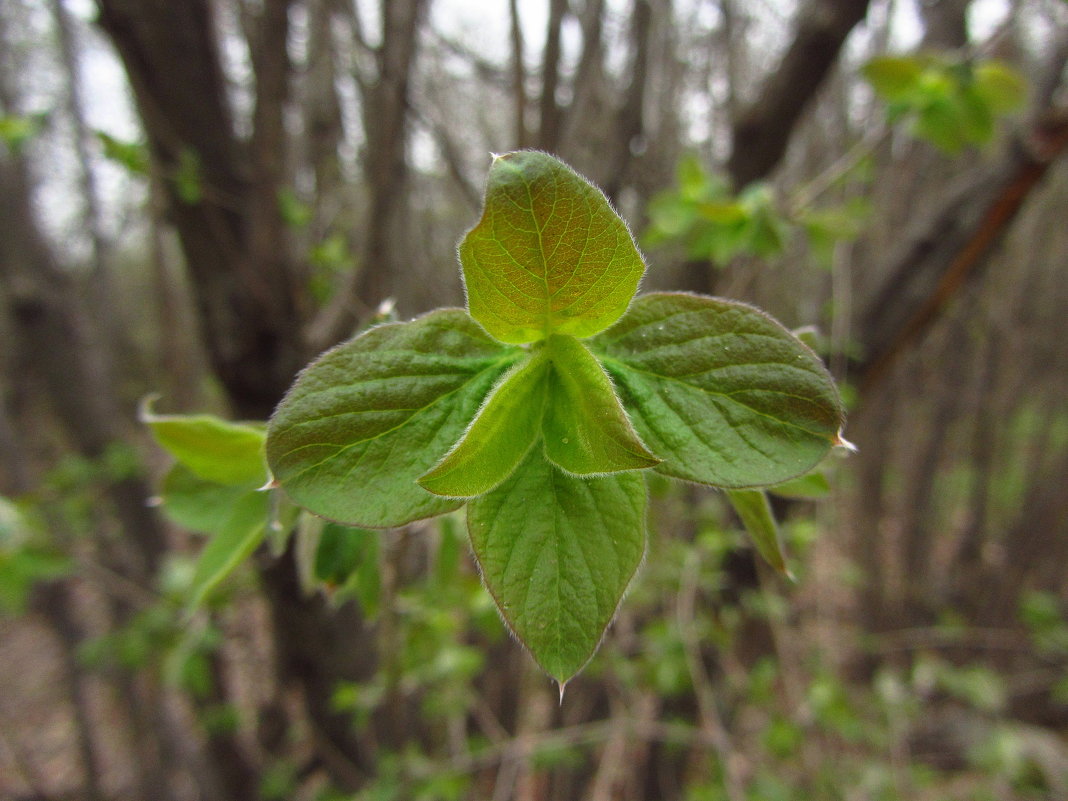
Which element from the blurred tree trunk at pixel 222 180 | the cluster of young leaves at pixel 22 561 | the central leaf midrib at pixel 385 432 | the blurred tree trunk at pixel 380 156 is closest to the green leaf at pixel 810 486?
the central leaf midrib at pixel 385 432

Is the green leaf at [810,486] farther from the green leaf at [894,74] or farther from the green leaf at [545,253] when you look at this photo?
the green leaf at [894,74]

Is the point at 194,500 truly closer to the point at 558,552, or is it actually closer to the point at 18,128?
the point at 558,552

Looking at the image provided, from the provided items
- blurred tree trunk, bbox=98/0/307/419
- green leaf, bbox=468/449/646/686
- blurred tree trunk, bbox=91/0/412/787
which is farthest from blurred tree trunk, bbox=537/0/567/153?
green leaf, bbox=468/449/646/686

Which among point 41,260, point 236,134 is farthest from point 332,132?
point 41,260

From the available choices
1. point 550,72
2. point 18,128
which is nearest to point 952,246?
point 550,72

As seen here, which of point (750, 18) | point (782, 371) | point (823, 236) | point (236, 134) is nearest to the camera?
point (782, 371)

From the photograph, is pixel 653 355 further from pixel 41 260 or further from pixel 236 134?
pixel 41 260
